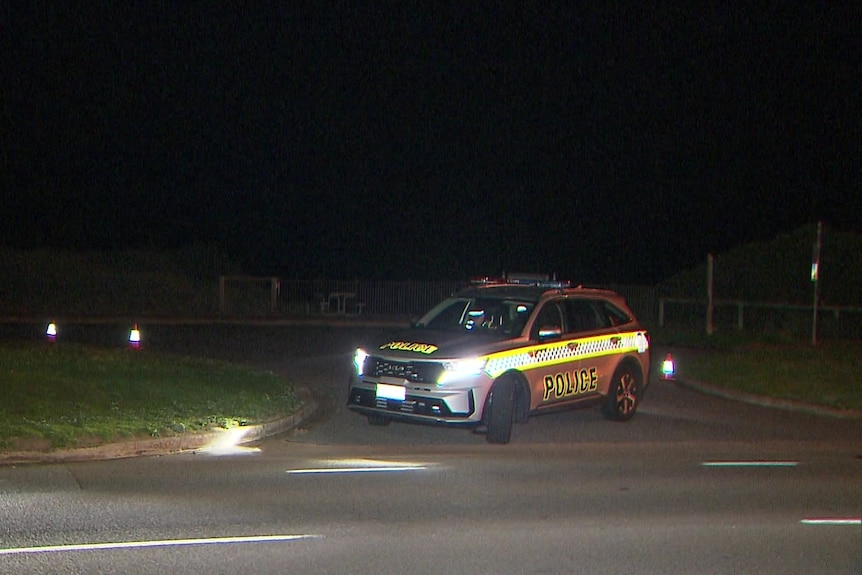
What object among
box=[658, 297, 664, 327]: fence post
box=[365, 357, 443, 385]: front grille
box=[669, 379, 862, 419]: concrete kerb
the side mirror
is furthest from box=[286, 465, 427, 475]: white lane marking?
box=[658, 297, 664, 327]: fence post

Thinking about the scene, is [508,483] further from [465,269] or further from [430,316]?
[465,269]

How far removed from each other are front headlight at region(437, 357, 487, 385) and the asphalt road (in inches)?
34.8

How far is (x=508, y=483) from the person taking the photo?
1070cm

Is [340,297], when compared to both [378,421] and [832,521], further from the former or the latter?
[832,521]

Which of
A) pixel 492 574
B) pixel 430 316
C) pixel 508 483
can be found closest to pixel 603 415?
pixel 430 316

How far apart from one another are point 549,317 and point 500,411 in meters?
1.89

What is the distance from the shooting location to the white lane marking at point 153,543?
769cm

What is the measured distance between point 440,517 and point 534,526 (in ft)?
2.67

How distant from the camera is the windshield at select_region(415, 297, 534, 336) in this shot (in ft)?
48.5

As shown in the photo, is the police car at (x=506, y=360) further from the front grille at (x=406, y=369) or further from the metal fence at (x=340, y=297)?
the metal fence at (x=340, y=297)

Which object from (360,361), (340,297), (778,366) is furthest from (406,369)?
(340,297)

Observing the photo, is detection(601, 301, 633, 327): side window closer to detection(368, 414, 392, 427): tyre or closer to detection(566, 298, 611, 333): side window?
detection(566, 298, 611, 333): side window

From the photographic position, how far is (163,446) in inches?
490

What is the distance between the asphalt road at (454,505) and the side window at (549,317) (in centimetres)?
148
